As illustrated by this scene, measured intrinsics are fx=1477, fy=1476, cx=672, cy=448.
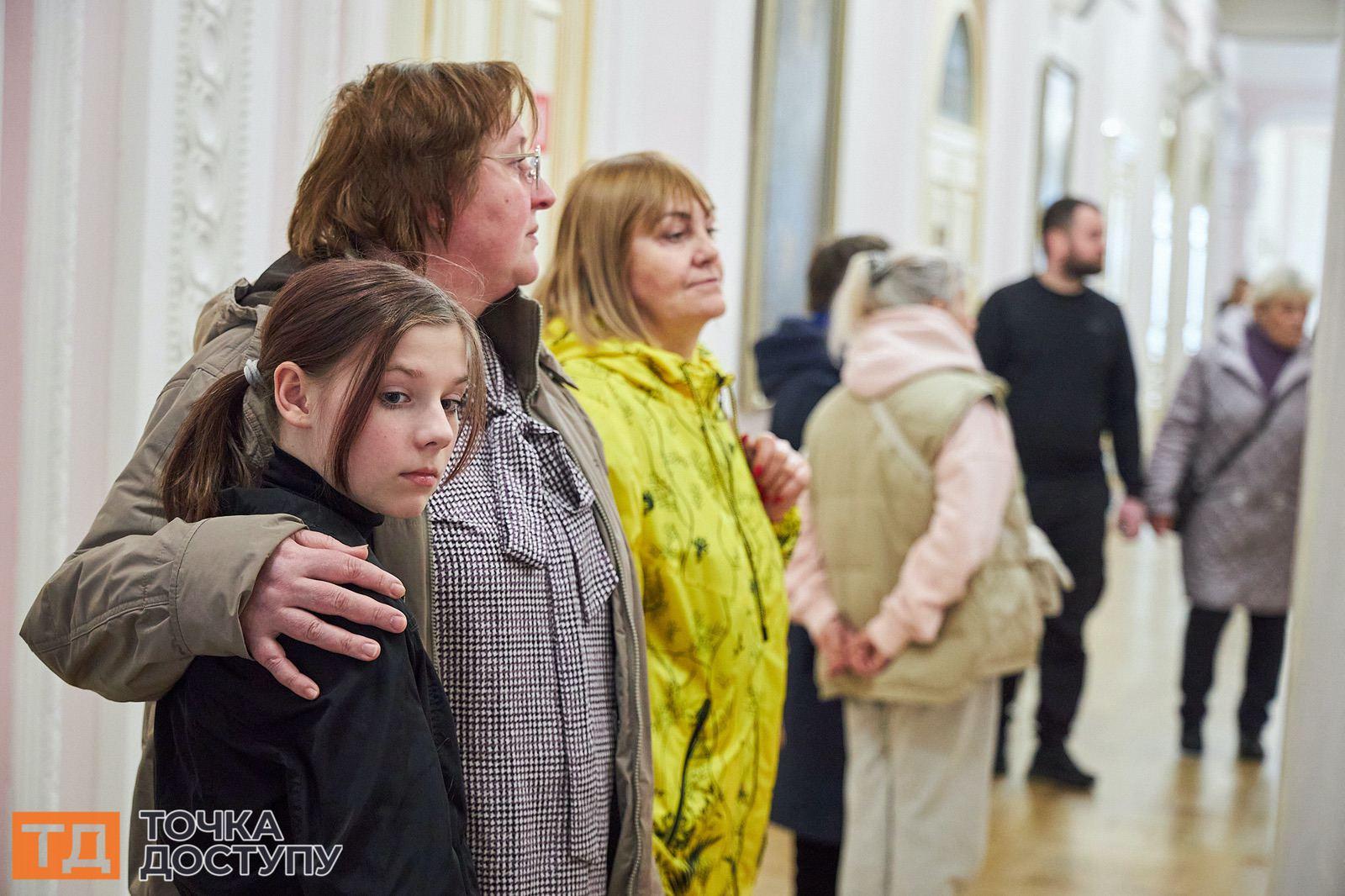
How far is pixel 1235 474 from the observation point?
5742mm

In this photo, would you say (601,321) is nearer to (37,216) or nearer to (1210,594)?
(37,216)

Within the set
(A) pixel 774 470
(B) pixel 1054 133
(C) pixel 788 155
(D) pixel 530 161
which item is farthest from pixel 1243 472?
(B) pixel 1054 133

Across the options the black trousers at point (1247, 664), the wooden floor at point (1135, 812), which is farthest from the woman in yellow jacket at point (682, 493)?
the black trousers at point (1247, 664)

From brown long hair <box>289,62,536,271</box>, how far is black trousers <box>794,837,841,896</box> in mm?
2248

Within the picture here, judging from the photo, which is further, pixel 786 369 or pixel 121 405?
pixel 786 369

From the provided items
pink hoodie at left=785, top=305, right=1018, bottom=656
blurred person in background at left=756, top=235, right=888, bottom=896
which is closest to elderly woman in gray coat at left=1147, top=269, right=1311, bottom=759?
blurred person in background at left=756, top=235, right=888, bottom=896

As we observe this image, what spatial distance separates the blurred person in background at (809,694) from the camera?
11.6 feet

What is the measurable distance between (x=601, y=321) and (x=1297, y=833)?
5.76 feet

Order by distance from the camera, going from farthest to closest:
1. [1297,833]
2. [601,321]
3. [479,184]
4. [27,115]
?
[1297,833] < [601,321] < [27,115] < [479,184]

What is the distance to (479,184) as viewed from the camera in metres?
1.75

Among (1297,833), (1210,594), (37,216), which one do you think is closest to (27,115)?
(37,216)

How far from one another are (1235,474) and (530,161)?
462 centimetres

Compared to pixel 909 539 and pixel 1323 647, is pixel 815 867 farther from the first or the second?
pixel 1323 647

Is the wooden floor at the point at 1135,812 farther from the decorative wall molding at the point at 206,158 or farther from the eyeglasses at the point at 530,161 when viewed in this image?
the eyeglasses at the point at 530,161
